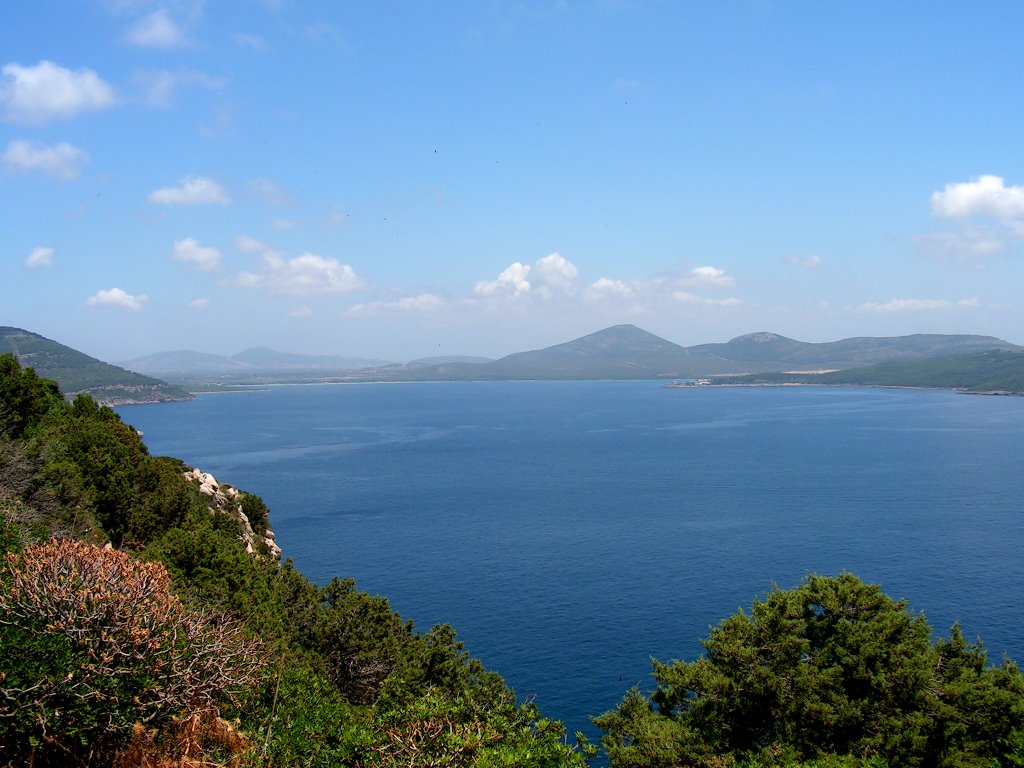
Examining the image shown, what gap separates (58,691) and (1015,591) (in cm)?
6403

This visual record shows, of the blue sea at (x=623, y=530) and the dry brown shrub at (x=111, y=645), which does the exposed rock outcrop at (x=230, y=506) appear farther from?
the dry brown shrub at (x=111, y=645)

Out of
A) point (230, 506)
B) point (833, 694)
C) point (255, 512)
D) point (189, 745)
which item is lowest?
point (255, 512)

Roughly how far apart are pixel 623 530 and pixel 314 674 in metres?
55.6

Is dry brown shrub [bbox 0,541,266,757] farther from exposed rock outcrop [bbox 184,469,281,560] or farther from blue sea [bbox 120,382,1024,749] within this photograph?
exposed rock outcrop [bbox 184,469,281,560]

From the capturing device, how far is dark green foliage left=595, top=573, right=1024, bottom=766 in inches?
784

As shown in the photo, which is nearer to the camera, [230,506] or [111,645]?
[111,645]

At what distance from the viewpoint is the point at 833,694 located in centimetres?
2092

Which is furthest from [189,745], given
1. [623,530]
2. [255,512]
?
[623,530]

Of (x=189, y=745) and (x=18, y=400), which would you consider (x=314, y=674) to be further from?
(x=18, y=400)

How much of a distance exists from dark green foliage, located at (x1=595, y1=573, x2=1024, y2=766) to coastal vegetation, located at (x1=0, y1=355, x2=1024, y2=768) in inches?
2.5

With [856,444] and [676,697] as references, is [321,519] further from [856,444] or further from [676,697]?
[856,444]

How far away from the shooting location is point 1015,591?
180 feet

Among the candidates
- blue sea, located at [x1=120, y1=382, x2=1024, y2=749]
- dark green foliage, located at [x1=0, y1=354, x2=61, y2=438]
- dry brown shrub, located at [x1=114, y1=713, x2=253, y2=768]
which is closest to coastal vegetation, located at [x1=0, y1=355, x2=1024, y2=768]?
dry brown shrub, located at [x1=114, y1=713, x2=253, y2=768]

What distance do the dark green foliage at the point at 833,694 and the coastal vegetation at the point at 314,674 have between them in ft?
0.21
